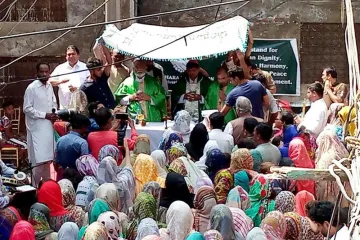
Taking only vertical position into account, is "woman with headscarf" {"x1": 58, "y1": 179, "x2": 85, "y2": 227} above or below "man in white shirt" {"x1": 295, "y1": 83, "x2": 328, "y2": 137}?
below

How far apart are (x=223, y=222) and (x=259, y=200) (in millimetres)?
1016

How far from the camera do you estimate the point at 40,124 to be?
11.3 m

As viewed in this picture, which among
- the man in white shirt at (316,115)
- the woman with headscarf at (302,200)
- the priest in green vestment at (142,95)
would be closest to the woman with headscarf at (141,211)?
the woman with headscarf at (302,200)

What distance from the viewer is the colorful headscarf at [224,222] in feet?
25.3

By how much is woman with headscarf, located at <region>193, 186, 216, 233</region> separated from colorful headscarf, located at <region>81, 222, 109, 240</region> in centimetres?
95

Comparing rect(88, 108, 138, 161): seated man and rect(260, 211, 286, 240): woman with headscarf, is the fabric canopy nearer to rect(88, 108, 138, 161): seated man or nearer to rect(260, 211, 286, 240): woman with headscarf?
rect(88, 108, 138, 161): seated man

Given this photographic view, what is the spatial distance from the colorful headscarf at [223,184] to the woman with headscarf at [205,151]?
2.27ft

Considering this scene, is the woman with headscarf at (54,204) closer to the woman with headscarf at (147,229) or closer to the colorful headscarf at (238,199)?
the woman with headscarf at (147,229)

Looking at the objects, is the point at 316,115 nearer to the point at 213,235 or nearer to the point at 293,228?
the point at 293,228

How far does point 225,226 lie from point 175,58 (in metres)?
4.99

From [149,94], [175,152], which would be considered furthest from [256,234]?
[149,94]

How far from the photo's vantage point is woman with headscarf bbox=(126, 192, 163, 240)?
318 inches

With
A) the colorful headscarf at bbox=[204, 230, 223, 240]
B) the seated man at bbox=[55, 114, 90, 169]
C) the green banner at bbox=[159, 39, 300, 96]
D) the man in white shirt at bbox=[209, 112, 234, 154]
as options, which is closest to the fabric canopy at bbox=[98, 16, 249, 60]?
the man in white shirt at bbox=[209, 112, 234, 154]

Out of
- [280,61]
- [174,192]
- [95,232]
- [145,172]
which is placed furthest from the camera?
[280,61]
